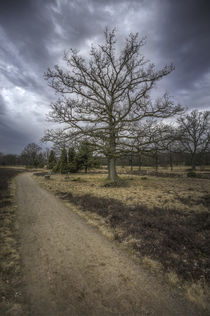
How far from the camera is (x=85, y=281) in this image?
2715 mm

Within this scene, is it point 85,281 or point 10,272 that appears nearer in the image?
point 85,281

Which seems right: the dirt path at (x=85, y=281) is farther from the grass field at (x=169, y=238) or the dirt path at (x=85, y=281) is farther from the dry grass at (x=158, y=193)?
the dry grass at (x=158, y=193)

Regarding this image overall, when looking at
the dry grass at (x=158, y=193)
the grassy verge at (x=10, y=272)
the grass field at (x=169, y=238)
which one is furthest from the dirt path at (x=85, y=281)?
the dry grass at (x=158, y=193)

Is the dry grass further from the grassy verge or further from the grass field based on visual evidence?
the grassy verge

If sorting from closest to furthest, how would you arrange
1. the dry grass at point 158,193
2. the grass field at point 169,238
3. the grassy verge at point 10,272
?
the grassy verge at point 10,272
the grass field at point 169,238
the dry grass at point 158,193

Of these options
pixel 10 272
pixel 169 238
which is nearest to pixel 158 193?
pixel 169 238

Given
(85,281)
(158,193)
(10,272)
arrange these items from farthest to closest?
Result: (158,193)
(10,272)
(85,281)

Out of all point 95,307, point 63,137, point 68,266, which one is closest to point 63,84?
point 63,137

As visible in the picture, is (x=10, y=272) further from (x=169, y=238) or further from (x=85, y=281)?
(x=169, y=238)

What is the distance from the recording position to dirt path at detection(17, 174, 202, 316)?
215 centimetres

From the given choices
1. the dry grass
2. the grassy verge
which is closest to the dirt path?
the grassy verge

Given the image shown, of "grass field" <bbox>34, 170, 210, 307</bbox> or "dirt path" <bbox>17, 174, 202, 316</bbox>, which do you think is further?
"grass field" <bbox>34, 170, 210, 307</bbox>

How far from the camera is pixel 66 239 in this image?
14.2 ft

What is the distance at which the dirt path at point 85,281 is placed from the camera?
215 cm
